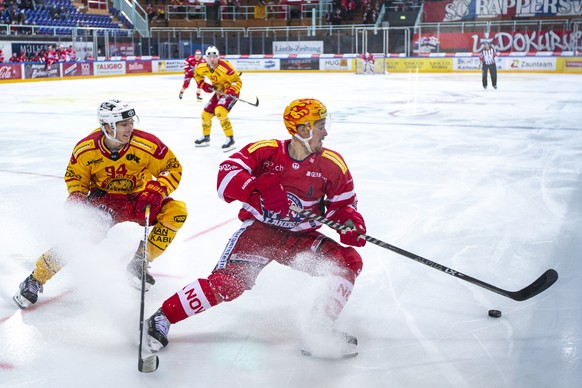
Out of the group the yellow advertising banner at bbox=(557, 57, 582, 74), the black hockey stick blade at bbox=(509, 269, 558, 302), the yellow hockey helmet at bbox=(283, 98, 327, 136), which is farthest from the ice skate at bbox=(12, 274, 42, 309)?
the yellow advertising banner at bbox=(557, 57, 582, 74)

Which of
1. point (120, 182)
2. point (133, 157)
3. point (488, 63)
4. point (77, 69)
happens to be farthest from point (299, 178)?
point (77, 69)

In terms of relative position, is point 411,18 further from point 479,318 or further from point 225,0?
point 479,318

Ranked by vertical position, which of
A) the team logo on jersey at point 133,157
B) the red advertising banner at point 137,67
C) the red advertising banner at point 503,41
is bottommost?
the team logo on jersey at point 133,157

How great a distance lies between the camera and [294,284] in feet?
11.4

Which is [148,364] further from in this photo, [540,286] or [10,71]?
[10,71]

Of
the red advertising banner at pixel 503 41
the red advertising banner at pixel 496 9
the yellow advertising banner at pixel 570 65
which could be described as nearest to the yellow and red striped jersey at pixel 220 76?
the yellow advertising banner at pixel 570 65

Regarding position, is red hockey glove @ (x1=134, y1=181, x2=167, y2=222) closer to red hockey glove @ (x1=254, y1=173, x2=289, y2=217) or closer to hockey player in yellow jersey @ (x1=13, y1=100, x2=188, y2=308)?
hockey player in yellow jersey @ (x1=13, y1=100, x2=188, y2=308)

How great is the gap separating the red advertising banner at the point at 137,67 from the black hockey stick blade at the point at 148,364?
24.2 m

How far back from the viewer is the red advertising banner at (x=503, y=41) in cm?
2452

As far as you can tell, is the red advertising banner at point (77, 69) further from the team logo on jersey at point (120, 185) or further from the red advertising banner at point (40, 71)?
the team logo on jersey at point (120, 185)

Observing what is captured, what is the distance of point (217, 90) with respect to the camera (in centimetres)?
845

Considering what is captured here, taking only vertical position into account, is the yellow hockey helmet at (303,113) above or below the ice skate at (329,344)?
above

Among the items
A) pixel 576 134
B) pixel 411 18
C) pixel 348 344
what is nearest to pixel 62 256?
pixel 348 344

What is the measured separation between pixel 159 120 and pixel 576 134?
617 centimetres
